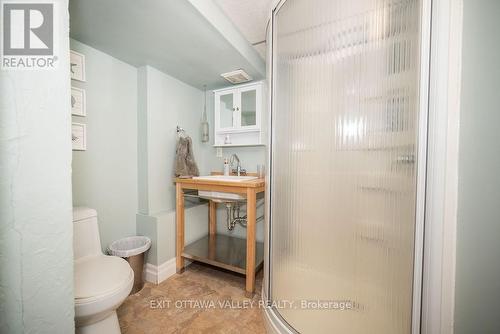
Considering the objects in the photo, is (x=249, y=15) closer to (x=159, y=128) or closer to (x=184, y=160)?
(x=159, y=128)

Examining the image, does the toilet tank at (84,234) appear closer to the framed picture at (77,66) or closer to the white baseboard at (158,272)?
the white baseboard at (158,272)

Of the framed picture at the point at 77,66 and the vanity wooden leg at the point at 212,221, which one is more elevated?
the framed picture at the point at 77,66

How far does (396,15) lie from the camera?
2.25ft

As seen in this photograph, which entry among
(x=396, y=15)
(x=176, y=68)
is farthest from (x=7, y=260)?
(x=176, y=68)

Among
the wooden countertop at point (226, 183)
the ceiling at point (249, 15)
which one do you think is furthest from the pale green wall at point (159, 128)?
the ceiling at point (249, 15)

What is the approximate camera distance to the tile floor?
3.86 feet

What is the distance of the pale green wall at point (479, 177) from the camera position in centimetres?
62

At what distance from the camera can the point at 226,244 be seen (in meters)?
1.98

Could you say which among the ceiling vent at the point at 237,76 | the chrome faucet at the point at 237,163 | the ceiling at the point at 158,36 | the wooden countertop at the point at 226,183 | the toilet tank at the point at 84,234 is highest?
the ceiling at the point at 158,36

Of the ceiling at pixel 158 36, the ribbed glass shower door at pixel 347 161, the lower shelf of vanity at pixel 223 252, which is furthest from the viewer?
the lower shelf of vanity at pixel 223 252

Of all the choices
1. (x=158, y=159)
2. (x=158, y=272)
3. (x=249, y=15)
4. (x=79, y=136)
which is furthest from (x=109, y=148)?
(x=249, y=15)

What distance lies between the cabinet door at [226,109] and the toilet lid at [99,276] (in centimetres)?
152

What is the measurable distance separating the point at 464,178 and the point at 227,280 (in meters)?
1.65

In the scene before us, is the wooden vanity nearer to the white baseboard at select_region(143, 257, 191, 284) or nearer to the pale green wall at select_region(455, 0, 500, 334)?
the white baseboard at select_region(143, 257, 191, 284)
